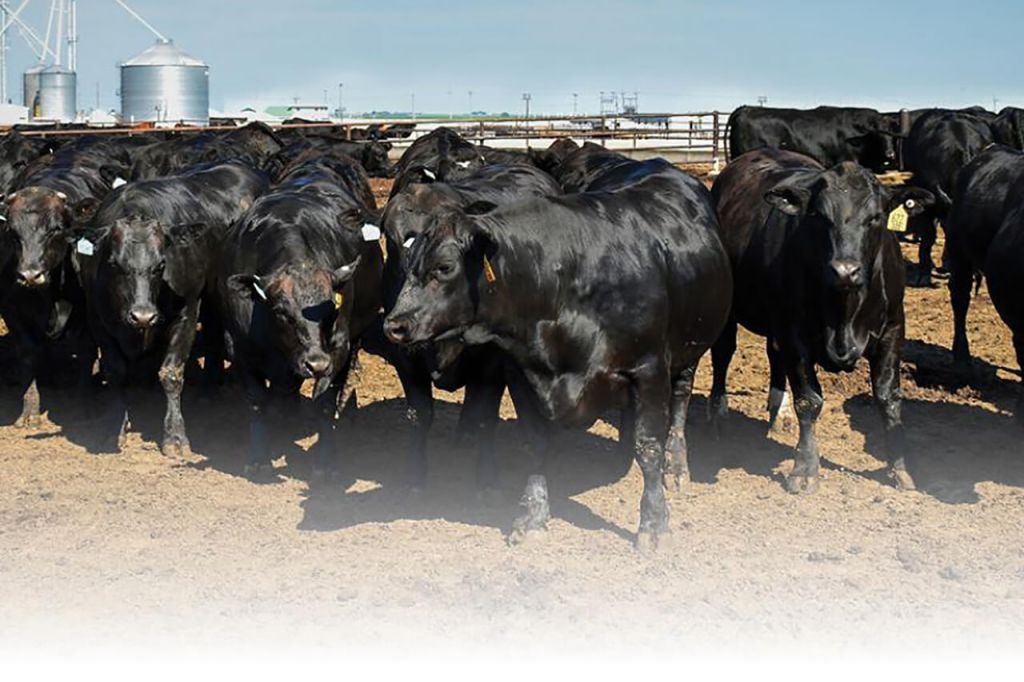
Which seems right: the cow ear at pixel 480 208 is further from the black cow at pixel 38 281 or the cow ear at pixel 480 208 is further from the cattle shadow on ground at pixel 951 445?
the black cow at pixel 38 281

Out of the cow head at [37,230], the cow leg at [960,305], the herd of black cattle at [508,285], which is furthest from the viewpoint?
the cow leg at [960,305]

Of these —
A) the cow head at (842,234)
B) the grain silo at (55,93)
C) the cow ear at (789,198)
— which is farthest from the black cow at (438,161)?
the grain silo at (55,93)

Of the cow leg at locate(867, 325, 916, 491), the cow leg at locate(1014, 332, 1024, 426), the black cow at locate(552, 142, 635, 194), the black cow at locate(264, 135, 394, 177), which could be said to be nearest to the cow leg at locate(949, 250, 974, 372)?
the cow leg at locate(1014, 332, 1024, 426)

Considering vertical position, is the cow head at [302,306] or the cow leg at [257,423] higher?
the cow head at [302,306]

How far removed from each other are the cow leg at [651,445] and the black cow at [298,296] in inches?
80.4

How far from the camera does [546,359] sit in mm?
6949

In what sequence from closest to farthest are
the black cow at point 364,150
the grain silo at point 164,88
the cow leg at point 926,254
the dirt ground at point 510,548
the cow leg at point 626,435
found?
the dirt ground at point 510,548 → the cow leg at point 626,435 → the cow leg at point 926,254 → the black cow at point 364,150 → the grain silo at point 164,88

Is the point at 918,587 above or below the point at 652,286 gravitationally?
below

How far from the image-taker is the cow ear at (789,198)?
8.22 meters

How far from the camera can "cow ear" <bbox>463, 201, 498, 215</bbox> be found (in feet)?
23.4

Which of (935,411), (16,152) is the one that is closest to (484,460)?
(935,411)

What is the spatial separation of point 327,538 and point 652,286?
219 cm

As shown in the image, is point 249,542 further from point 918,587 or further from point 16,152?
point 16,152

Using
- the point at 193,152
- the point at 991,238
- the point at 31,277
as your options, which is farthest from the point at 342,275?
the point at 193,152
